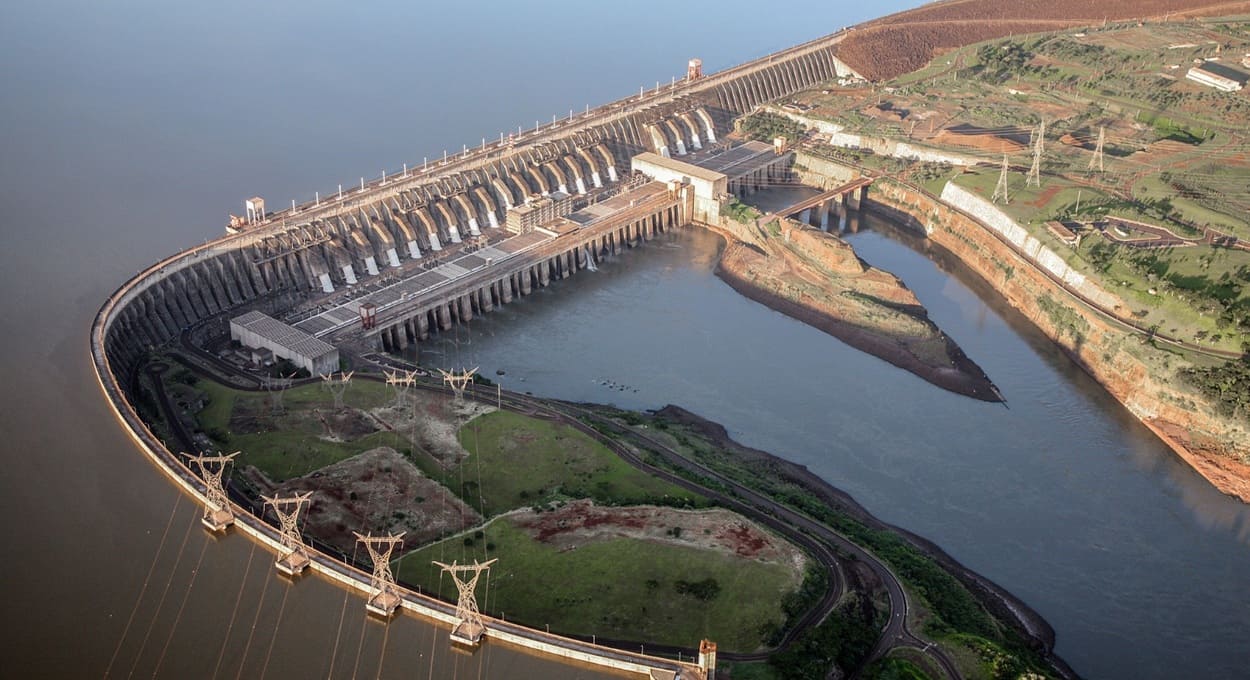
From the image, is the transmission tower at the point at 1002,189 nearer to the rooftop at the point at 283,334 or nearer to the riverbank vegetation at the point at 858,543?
the riverbank vegetation at the point at 858,543

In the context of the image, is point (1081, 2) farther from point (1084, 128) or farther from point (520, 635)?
point (520, 635)

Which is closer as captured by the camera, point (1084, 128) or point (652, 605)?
point (652, 605)

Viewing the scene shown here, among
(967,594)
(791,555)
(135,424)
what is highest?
(135,424)

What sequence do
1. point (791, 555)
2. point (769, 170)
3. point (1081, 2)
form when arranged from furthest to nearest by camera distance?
point (1081, 2) → point (769, 170) → point (791, 555)

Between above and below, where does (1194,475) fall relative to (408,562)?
below

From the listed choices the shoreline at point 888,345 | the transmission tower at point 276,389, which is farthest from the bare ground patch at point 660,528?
the shoreline at point 888,345

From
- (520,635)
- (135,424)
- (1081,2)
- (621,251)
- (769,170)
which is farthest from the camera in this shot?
(1081,2)

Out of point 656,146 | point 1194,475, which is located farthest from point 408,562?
point 656,146
